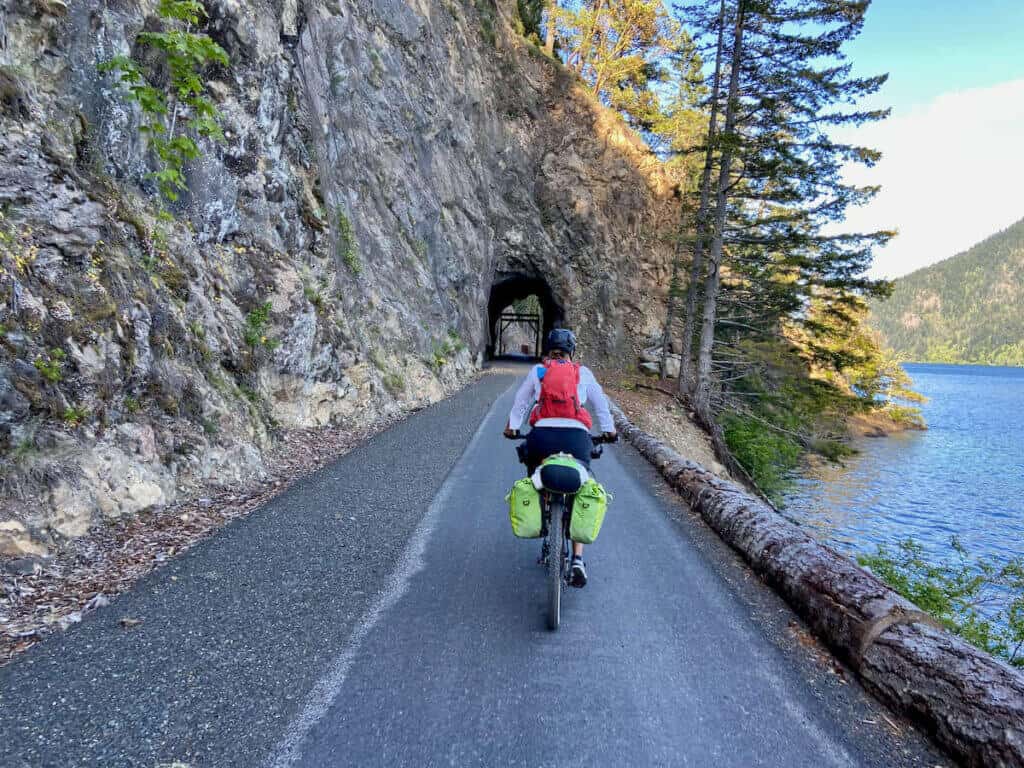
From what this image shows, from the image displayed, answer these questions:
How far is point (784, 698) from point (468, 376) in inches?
807

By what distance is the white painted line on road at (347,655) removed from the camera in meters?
2.57

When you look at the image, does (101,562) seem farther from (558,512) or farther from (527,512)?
(558,512)

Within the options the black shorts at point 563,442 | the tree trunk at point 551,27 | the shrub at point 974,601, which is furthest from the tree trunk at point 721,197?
the tree trunk at point 551,27

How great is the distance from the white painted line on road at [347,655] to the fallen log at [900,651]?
10.4 ft

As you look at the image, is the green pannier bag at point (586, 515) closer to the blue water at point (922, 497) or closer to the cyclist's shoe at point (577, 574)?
the cyclist's shoe at point (577, 574)

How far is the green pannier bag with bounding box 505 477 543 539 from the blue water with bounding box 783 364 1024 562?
10.7m

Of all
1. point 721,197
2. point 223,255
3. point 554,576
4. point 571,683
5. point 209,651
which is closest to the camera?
point 571,683

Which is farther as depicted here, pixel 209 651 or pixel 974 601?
pixel 974 601

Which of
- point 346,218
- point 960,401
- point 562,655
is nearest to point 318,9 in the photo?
point 346,218

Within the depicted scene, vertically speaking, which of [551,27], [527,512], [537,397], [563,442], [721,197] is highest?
[551,27]

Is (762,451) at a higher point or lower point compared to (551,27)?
lower

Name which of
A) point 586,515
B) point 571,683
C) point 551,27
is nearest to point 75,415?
point 586,515

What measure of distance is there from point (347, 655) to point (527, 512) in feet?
5.00

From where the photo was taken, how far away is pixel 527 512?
13.1 ft
